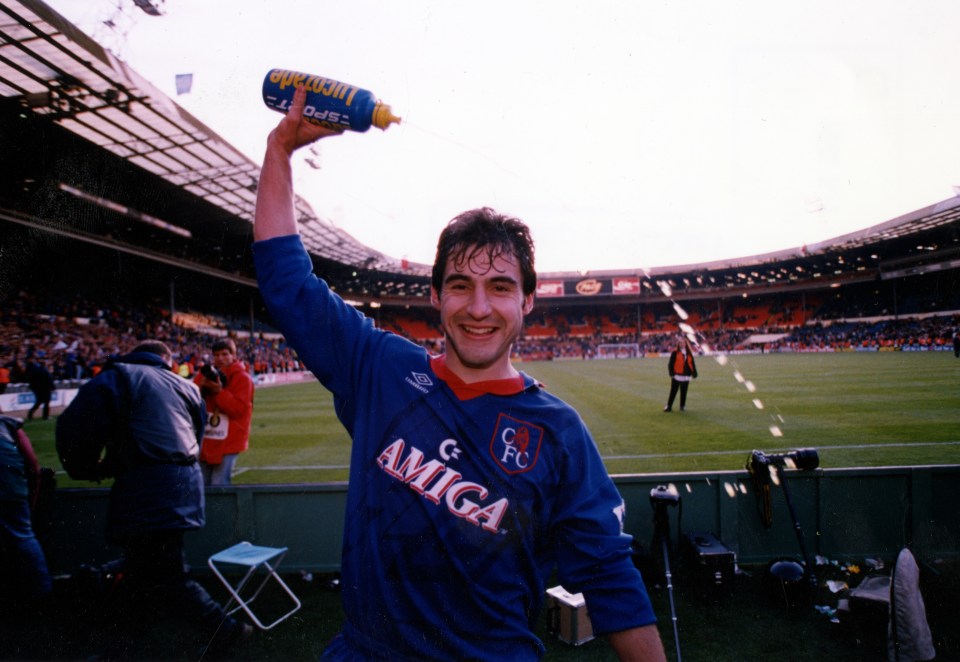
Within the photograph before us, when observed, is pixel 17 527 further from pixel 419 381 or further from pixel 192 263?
pixel 192 263

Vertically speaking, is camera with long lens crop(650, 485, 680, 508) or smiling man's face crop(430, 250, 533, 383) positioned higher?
smiling man's face crop(430, 250, 533, 383)

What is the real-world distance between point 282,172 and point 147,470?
8.68ft

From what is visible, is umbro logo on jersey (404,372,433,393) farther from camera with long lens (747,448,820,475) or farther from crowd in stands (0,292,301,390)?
crowd in stands (0,292,301,390)

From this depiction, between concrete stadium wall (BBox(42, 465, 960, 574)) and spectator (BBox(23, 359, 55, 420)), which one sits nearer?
concrete stadium wall (BBox(42, 465, 960, 574))

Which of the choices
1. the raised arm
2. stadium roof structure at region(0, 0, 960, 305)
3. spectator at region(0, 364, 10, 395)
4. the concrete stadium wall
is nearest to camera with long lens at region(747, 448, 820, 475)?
the concrete stadium wall

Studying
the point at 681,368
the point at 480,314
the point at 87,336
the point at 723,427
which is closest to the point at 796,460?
A: the point at 480,314

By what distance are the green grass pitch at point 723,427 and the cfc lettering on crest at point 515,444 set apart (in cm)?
629

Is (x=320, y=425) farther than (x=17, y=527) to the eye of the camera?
Yes

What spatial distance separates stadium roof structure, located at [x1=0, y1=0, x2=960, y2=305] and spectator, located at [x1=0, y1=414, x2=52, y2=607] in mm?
12446

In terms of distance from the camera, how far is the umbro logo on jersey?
1499 mm

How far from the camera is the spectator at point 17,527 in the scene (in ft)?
10.5

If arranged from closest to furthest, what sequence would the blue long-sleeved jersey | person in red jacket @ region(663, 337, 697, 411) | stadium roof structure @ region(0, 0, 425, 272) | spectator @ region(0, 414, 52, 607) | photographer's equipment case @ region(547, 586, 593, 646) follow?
1. the blue long-sleeved jersey
2. spectator @ region(0, 414, 52, 607)
3. photographer's equipment case @ region(547, 586, 593, 646)
4. stadium roof structure @ region(0, 0, 425, 272)
5. person in red jacket @ region(663, 337, 697, 411)

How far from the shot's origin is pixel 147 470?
3.19 m

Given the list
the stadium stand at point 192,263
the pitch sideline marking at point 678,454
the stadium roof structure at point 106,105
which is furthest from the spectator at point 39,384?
the pitch sideline marking at point 678,454
